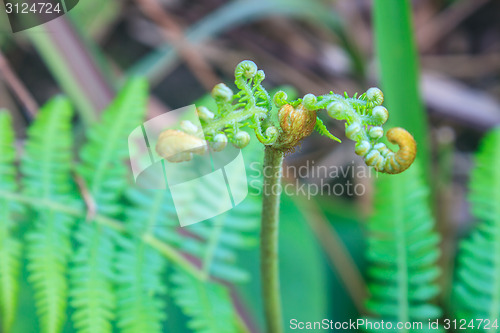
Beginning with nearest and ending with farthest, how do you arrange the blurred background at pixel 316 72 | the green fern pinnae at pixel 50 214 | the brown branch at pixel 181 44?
the green fern pinnae at pixel 50 214 < the blurred background at pixel 316 72 < the brown branch at pixel 181 44

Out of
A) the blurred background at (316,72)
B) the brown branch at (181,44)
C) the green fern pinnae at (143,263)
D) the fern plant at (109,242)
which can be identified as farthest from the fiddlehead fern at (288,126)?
the brown branch at (181,44)

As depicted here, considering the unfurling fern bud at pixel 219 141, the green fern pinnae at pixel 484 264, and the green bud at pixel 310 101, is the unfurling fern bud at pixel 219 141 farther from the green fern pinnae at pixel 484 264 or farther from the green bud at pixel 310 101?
the green fern pinnae at pixel 484 264

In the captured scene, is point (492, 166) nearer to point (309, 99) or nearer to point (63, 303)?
point (309, 99)

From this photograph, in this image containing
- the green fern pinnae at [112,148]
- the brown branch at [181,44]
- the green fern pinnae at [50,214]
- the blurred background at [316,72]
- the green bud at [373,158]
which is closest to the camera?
the green bud at [373,158]

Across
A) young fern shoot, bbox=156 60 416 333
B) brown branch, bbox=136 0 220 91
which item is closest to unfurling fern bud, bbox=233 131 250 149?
young fern shoot, bbox=156 60 416 333

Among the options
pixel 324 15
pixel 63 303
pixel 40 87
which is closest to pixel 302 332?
pixel 63 303

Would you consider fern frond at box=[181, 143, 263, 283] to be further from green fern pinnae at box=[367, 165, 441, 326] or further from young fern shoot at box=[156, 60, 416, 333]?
young fern shoot at box=[156, 60, 416, 333]

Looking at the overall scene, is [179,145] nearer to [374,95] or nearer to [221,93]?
[221,93]
